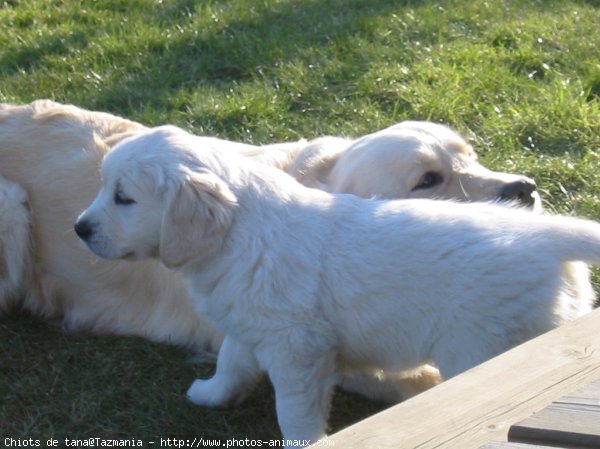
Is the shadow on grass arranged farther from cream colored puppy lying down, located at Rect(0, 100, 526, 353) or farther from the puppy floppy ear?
the puppy floppy ear

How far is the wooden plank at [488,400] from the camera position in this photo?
2.01 m

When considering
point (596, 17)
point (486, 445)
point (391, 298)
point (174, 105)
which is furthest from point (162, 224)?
point (596, 17)

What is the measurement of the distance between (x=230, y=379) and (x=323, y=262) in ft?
2.22

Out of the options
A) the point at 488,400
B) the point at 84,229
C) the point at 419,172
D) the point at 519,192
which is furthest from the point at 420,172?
the point at 488,400

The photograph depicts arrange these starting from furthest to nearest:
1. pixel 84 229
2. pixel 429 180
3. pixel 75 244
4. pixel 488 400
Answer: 1. pixel 75 244
2. pixel 429 180
3. pixel 84 229
4. pixel 488 400

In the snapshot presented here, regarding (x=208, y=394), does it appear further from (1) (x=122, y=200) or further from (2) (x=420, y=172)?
(2) (x=420, y=172)

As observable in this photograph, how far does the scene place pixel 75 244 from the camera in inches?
185

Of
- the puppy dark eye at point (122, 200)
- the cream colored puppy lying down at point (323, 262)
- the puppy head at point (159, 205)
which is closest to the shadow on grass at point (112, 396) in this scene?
the cream colored puppy lying down at point (323, 262)

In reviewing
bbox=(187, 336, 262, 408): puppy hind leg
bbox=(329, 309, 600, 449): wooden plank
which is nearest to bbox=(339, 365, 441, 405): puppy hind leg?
bbox=(187, 336, 262, 408): puppy hind leg

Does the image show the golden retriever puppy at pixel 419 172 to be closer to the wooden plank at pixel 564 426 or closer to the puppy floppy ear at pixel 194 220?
the puppy floppy ear at pixel 194 220

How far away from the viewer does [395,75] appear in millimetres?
6730

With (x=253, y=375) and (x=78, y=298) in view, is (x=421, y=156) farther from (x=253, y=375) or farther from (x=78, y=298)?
(x=78, y=298)

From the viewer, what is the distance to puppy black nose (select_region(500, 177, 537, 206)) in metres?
4.05

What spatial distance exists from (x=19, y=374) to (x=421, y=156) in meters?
1.82
